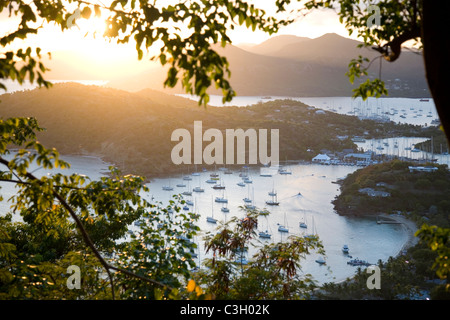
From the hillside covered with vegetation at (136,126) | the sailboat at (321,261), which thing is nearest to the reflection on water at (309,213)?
the sailboat at (321,261)

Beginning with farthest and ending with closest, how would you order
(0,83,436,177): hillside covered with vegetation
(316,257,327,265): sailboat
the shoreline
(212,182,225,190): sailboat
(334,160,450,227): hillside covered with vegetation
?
(0,83,436,177): hillside covered with vegetation, (212,182,225,190): sailboat, (334,160,450,227): hillside covered with vegetation, the shoreline, (316,257,327,265): sailboat

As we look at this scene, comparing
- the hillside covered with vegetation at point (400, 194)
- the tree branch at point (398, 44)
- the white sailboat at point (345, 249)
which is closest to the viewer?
the tree branch at point (398, 44)

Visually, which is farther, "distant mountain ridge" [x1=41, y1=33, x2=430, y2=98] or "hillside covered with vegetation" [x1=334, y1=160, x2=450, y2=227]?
"distant mountain ridge" [x1=41, y1=33, x2=430, y2=98]

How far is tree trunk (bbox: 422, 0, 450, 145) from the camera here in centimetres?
177

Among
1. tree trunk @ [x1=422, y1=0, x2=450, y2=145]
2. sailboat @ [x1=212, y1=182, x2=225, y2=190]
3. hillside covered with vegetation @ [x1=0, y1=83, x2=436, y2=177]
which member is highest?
tree trunk @ [x1=422, y1=0, x2=450, y2=145]

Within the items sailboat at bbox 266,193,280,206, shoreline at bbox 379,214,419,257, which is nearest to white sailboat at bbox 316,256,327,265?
shoreline at bbox 379,214,419,257

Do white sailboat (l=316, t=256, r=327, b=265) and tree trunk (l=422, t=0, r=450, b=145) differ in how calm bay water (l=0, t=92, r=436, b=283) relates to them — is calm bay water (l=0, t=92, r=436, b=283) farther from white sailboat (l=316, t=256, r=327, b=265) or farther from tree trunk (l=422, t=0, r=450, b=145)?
tree trunk (l=422, t=0, r=450, b=145)

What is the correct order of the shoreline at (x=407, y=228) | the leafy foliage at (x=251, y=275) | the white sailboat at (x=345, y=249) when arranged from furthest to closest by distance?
the shoreline at (x=407, y=228)
the white sailboat at (x=345, y=249)
the leafy foliage at (x=251, y=275)

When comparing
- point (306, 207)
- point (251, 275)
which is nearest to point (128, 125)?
point (306, 207)

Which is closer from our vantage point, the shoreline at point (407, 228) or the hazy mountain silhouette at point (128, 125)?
the shoreline at point (407, 228)

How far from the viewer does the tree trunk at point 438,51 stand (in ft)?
5.81

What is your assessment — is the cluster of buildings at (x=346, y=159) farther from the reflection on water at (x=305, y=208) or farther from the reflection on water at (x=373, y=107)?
the reflection on water at (x=373, y=107)

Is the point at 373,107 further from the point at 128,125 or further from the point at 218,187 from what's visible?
the point at 218,187
